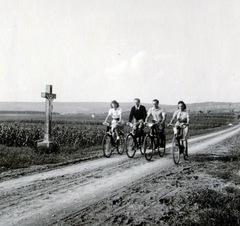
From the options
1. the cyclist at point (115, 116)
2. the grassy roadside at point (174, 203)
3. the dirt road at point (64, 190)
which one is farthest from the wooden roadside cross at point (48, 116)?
the grassy roadside at point (174, 203)

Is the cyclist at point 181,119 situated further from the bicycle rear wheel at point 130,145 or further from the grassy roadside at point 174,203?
the grassy roadside at point 174,203

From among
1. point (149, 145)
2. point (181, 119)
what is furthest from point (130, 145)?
point (181, 119)

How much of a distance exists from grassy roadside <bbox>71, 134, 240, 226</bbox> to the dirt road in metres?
0.26

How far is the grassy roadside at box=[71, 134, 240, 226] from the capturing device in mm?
4320

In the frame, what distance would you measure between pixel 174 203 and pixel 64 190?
234cm

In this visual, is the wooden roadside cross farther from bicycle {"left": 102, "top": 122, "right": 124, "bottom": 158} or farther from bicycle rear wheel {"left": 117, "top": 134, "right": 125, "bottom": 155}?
bicycle rear wheel {"left": 117, "top": 134, "right": 125, "bottom": 155}

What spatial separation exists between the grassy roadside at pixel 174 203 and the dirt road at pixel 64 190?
259 millimetres

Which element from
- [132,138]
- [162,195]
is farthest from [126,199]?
[132,138]

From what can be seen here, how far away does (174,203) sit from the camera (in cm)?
521

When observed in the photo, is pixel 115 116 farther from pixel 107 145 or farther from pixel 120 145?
pixel 120 145

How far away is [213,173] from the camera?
26.1 feet

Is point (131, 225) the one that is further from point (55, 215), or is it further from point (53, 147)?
point (53, 147)

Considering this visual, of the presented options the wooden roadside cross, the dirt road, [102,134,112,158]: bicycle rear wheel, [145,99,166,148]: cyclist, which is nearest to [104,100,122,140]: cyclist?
[102,134,112,158]: bicycle rear wheel

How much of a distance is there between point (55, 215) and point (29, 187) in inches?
74.2
